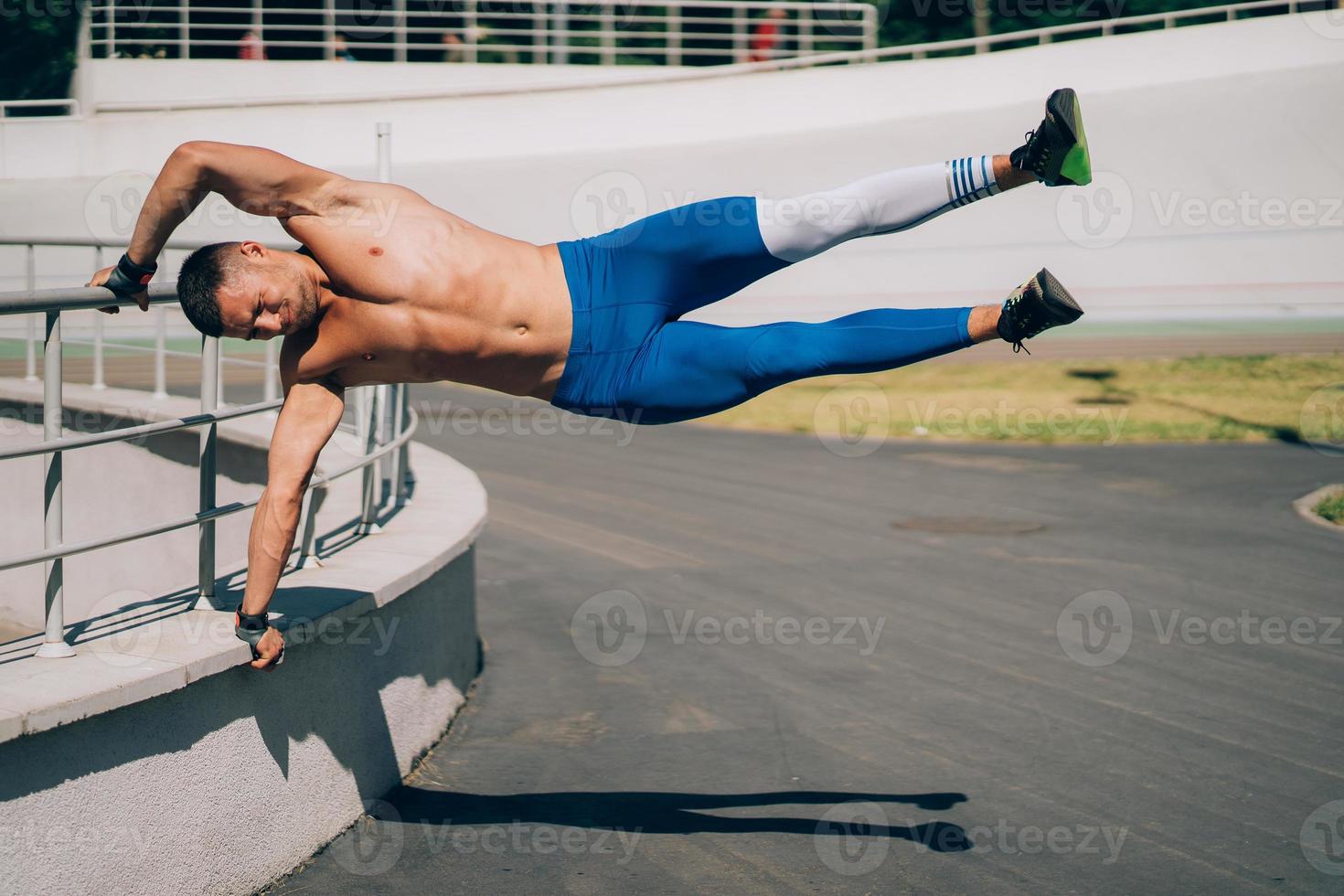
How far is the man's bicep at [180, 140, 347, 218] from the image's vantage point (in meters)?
4.39

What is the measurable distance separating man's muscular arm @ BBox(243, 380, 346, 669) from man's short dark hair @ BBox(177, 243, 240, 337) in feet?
1.70

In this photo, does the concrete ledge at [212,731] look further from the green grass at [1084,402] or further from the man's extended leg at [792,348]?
the green grass at [1084,402]

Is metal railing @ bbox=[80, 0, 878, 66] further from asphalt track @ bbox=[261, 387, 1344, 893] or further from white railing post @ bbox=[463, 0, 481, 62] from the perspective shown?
asphalt track @ bbox=[261, 387, 1344, 893]

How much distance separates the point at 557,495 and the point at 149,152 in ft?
49.7

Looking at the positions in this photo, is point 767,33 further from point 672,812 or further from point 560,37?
point 672,812

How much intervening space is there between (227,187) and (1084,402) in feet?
A: 52.7

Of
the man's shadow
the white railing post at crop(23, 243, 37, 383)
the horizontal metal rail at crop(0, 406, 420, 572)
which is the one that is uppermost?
the white railing post at crop(23, 243, 37, 383)

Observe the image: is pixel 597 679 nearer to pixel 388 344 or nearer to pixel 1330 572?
pixel 388 344

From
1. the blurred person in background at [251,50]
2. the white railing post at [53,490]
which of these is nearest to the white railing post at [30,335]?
the white railing post at [53,490]

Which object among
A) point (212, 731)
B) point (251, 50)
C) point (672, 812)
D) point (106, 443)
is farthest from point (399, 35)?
point (212, 731)

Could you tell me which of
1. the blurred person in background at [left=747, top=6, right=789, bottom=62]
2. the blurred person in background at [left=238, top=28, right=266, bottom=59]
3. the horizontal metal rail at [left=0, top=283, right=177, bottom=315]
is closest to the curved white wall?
the blurred person in background at [left=238, top=28, right=266, bottom=59]

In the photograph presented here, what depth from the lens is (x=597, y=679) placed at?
772 centimetres

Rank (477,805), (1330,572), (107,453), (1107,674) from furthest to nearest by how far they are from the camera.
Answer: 1. (1330,572)
2. (107,453)
3. (1107,674)
4. (477,805)

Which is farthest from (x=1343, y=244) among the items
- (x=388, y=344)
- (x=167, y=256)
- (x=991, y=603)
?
(x=388, y=344)
